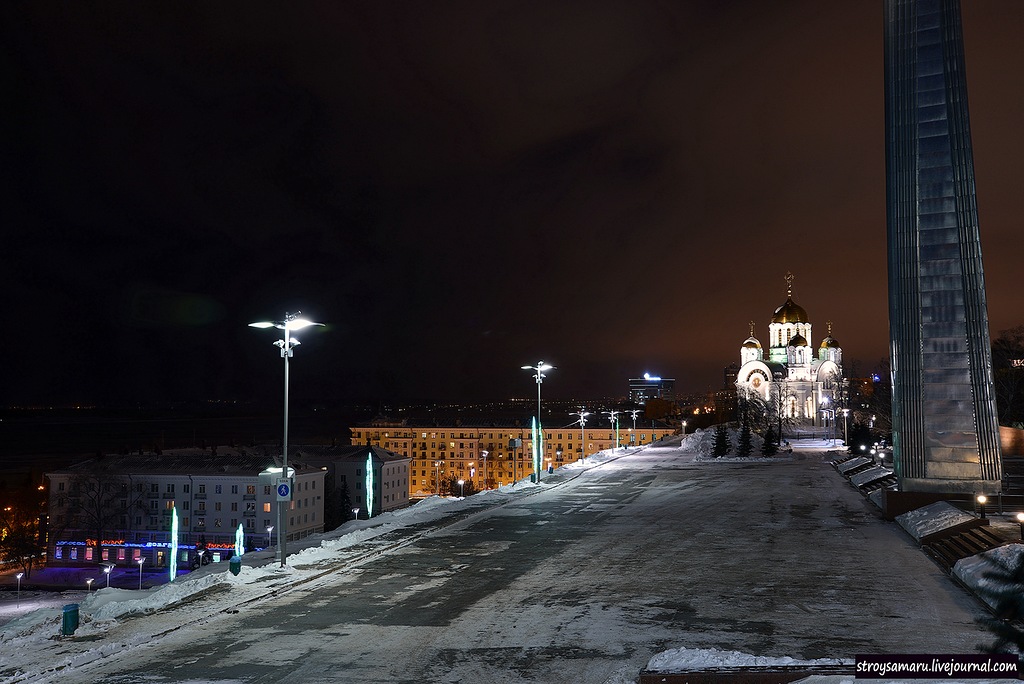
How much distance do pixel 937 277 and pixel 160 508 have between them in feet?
210

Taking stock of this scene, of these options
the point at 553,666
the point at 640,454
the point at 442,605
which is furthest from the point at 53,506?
the point at 553,666

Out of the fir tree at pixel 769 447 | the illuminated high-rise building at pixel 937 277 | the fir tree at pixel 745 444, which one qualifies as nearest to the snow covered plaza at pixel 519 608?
the illuminated high-rise building at pixel 937 277

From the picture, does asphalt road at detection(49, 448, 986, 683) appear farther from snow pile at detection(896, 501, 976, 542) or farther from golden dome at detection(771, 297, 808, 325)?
golden dome at detection(771, 297, 808, 325)

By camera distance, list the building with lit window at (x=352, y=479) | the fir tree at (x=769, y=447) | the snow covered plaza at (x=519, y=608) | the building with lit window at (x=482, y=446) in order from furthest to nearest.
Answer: the building with lit window at (x=482, y=446) → the building with lit window at (x=352, y=479) → the fir tree at (x=769, y=447) → the snow covered plaza at (x=519, y=608)

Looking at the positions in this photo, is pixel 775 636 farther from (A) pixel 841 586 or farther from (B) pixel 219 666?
(B) pixel 219 666

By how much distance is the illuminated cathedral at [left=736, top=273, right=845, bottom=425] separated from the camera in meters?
109

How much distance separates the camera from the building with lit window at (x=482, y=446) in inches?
5027

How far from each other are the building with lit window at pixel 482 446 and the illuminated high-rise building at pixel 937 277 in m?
101

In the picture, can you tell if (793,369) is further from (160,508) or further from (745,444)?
(160,508)

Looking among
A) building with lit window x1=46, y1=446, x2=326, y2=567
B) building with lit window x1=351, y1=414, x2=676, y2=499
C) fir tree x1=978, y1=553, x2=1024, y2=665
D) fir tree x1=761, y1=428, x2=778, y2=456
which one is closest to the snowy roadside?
fir tree x1=978, y1=553, x2=1024, y2=665

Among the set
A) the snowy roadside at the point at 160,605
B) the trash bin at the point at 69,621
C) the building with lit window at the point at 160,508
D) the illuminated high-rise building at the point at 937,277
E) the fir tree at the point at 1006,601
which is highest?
the illuminated high-rise building at the point at 937,277

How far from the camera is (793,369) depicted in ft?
375

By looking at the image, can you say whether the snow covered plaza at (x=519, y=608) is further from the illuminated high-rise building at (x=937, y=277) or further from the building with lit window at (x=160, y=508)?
the building with lit window at (x=160, y=508)

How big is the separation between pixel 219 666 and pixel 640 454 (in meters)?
53.6
